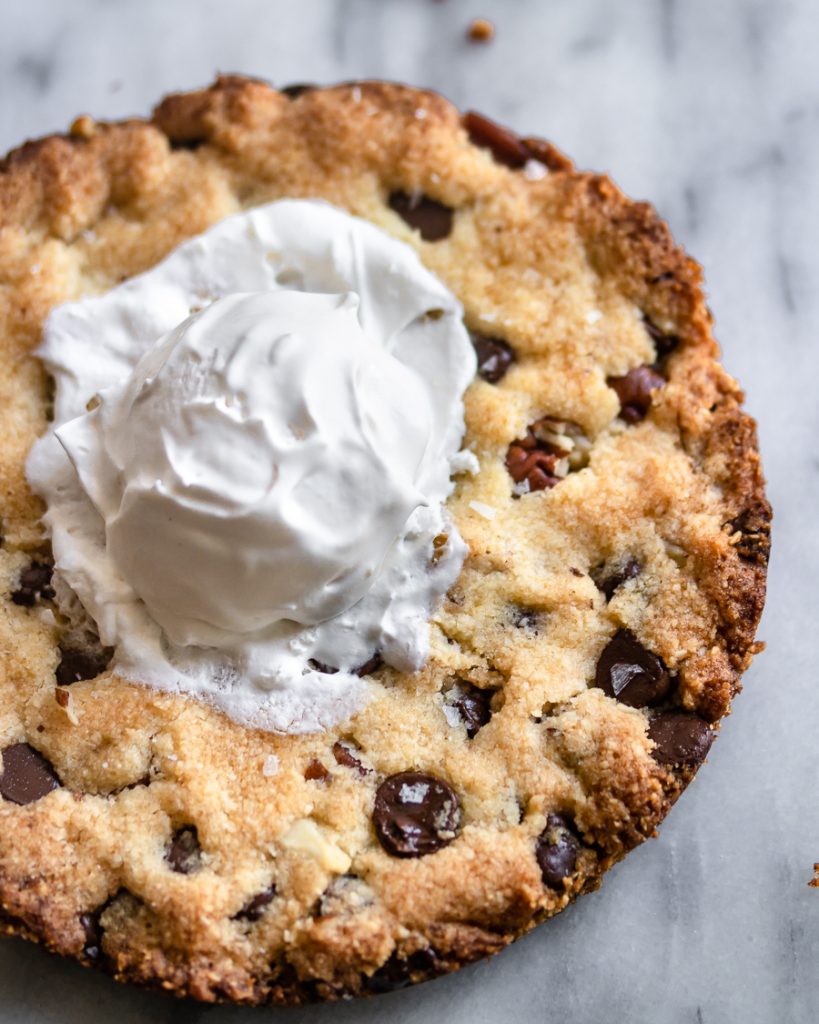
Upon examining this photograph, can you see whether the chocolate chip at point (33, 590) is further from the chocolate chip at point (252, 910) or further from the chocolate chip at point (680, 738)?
the chocolate chip at point (680, 738)

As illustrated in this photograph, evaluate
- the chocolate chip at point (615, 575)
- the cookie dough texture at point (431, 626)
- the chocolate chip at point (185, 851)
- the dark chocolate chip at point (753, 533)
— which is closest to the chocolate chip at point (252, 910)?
the cookie dough texture at point (431, 626)

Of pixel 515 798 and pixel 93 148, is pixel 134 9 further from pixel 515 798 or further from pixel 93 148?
pixel 515 798

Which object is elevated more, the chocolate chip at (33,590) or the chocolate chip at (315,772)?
the chocolate chip at (33,590)

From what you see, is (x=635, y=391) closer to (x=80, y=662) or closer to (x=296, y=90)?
(x=296, y=90)

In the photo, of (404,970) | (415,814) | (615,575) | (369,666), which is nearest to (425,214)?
(615,575)

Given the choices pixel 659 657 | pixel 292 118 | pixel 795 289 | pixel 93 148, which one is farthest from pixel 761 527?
pixel 93 148

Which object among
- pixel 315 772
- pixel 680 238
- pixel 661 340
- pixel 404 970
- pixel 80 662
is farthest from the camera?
pixel 680 238

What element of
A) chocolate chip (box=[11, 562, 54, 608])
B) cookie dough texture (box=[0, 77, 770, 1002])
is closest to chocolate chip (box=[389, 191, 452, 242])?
cookie dough texture (box=[0, 77, 770, 1002])
